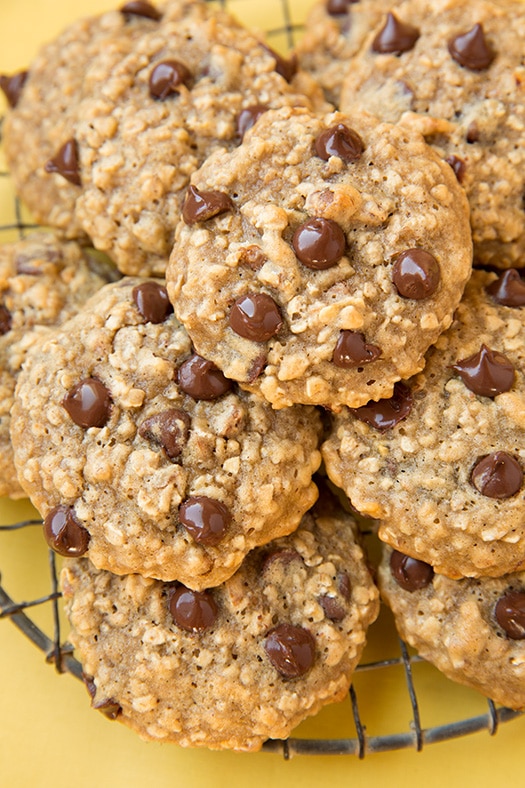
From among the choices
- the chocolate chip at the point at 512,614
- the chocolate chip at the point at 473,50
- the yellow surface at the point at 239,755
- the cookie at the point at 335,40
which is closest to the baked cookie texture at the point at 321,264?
the chocolate chip at the point at 473,50

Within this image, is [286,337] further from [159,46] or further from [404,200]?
[159,46]

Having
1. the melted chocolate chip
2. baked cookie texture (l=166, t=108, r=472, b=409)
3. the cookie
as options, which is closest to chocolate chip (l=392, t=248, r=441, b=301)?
baked cookie texture (l=166, t=108, r=472, b=409)

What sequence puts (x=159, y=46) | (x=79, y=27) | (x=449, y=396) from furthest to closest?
(x=79, y=27)
(x=159, y=46)
(x=449, y=396)

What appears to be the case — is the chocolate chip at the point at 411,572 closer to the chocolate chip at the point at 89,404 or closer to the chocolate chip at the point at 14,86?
the chocolate chip at the point at 89,404

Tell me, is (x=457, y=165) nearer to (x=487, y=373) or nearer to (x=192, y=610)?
(x=487, y=373)

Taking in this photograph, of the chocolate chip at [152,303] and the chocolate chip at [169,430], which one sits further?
the chocolate chip at [152,303]

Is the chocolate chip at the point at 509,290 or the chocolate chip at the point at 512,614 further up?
the chocolate chip at the point at 509,290

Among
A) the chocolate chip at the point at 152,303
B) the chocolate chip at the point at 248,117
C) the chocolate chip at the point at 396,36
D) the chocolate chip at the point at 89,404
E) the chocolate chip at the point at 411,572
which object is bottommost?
the chocolate chip at the point at 411,572

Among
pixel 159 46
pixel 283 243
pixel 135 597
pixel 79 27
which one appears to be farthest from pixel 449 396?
pixel 79 27
